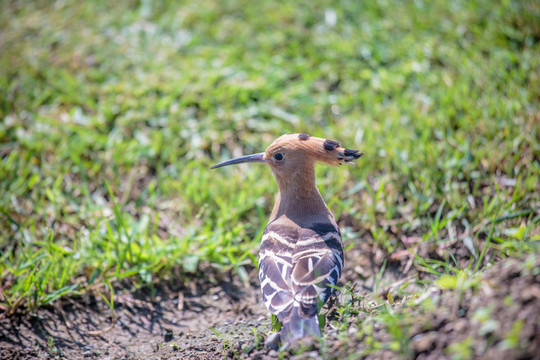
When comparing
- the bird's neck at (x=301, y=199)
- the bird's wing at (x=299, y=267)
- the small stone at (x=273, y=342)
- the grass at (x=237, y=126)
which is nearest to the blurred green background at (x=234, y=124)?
the grass at (x=237, y=126)

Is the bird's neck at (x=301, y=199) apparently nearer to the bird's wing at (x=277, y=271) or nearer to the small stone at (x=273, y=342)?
the bird's wing at (x=277, y=271)

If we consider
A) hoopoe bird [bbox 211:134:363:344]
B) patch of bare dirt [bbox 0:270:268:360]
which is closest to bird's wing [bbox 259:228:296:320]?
hoopoe bird [bbox 211:134:363:344]

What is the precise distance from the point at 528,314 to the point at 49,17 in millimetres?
6247

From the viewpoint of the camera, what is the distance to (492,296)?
1957 millimetres

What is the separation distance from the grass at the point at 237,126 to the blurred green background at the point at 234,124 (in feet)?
0.06

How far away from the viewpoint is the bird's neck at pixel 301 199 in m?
3.27

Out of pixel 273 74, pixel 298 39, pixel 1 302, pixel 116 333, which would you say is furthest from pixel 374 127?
pixel 1 302

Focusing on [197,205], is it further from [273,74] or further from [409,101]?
[409,101]

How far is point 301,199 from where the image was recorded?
10.9ft

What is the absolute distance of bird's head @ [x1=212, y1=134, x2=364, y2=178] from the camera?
10.5 ft

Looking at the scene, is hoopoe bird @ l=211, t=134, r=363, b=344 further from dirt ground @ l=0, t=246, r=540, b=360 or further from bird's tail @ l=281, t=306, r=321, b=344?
dirt ground @ l=0, t=246, r=540, b=360

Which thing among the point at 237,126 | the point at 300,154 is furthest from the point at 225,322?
the point at 237,126

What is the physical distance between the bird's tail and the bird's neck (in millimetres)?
917

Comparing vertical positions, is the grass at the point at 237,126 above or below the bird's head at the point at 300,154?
below
